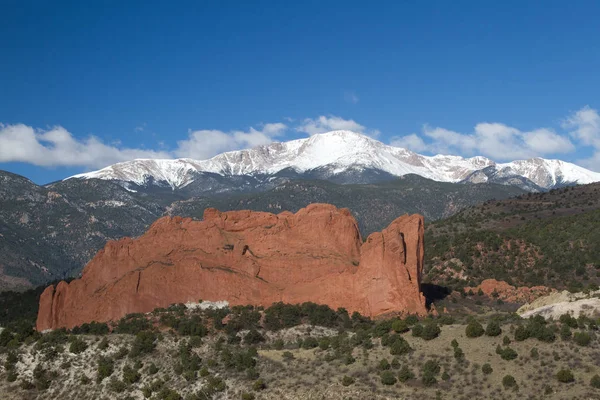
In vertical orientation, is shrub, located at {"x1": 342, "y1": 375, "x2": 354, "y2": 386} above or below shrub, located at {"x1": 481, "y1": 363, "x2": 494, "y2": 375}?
below

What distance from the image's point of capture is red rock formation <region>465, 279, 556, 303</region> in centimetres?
8989

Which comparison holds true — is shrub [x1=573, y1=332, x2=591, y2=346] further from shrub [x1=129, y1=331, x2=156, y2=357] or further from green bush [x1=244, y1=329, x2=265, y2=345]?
shrub [x1=129, y1=331, x2=156, y2=357]

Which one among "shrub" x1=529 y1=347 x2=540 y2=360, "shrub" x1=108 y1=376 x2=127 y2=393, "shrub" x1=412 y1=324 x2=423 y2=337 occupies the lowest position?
"shrub" x1=108 y1=376 x2=127 y2=393

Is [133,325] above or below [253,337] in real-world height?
above

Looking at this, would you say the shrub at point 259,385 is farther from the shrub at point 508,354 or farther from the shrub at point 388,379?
the shrub at point 508,354

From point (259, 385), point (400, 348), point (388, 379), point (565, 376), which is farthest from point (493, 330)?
point (259, 385)

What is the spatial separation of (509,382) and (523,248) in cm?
6821

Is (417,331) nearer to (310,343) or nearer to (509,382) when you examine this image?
(310,343)

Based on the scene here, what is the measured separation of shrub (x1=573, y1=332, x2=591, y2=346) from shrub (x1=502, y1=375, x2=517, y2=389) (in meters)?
6.41

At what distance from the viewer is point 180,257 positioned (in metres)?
73.6

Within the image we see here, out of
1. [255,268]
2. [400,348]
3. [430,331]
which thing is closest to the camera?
[400,348]

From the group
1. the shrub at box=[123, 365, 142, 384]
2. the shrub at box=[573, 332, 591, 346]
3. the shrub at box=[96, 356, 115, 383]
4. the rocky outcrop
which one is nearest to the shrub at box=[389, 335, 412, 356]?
the shrub at box=[573, 332, 591, 346]

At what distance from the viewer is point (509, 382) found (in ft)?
155

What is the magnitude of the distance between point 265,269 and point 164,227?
40.9 feet
